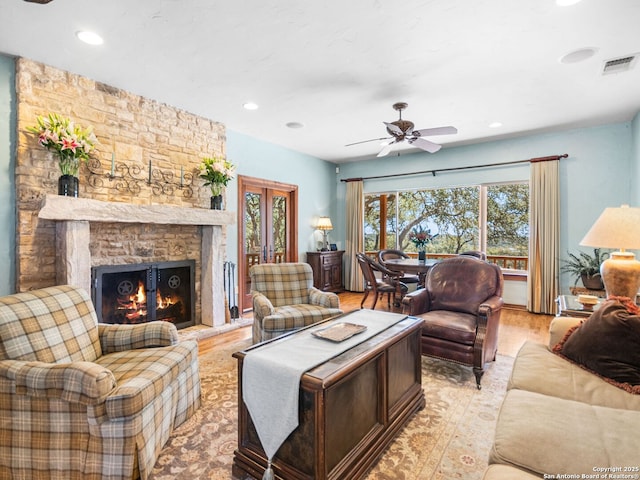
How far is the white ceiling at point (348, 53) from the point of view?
2193mm

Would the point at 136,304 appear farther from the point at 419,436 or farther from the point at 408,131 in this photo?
the point at 408,131

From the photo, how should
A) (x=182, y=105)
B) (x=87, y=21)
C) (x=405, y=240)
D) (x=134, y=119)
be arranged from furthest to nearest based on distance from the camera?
(x=405, y=240), (x=182, y=105), (x=134, y=119), (x=87, y=21)

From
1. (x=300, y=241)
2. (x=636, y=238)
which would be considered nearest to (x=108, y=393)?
(x=636, y=238)

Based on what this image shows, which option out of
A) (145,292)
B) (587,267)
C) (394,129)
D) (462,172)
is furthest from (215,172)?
(587,267)

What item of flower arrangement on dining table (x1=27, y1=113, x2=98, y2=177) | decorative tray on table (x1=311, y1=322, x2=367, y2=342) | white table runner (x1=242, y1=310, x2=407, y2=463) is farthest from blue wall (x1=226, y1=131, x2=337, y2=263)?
white table runner (x1=242, y1=310, x2=407, y2=463)

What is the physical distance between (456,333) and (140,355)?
236cm

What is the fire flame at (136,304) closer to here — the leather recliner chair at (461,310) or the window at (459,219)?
the leather recliner chair at (461,310)

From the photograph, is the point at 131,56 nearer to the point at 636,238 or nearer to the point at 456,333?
the point at 456,333

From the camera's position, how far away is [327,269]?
644 cm

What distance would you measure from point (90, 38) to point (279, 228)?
3743 mm

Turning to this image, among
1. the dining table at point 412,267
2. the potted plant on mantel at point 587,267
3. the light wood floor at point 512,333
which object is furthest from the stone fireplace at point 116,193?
the potted plant on mantel at point 587,267

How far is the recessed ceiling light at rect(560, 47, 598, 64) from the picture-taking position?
2645 millimetres

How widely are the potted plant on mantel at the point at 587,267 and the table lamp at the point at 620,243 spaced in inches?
94.5

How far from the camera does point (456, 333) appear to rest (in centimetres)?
267
